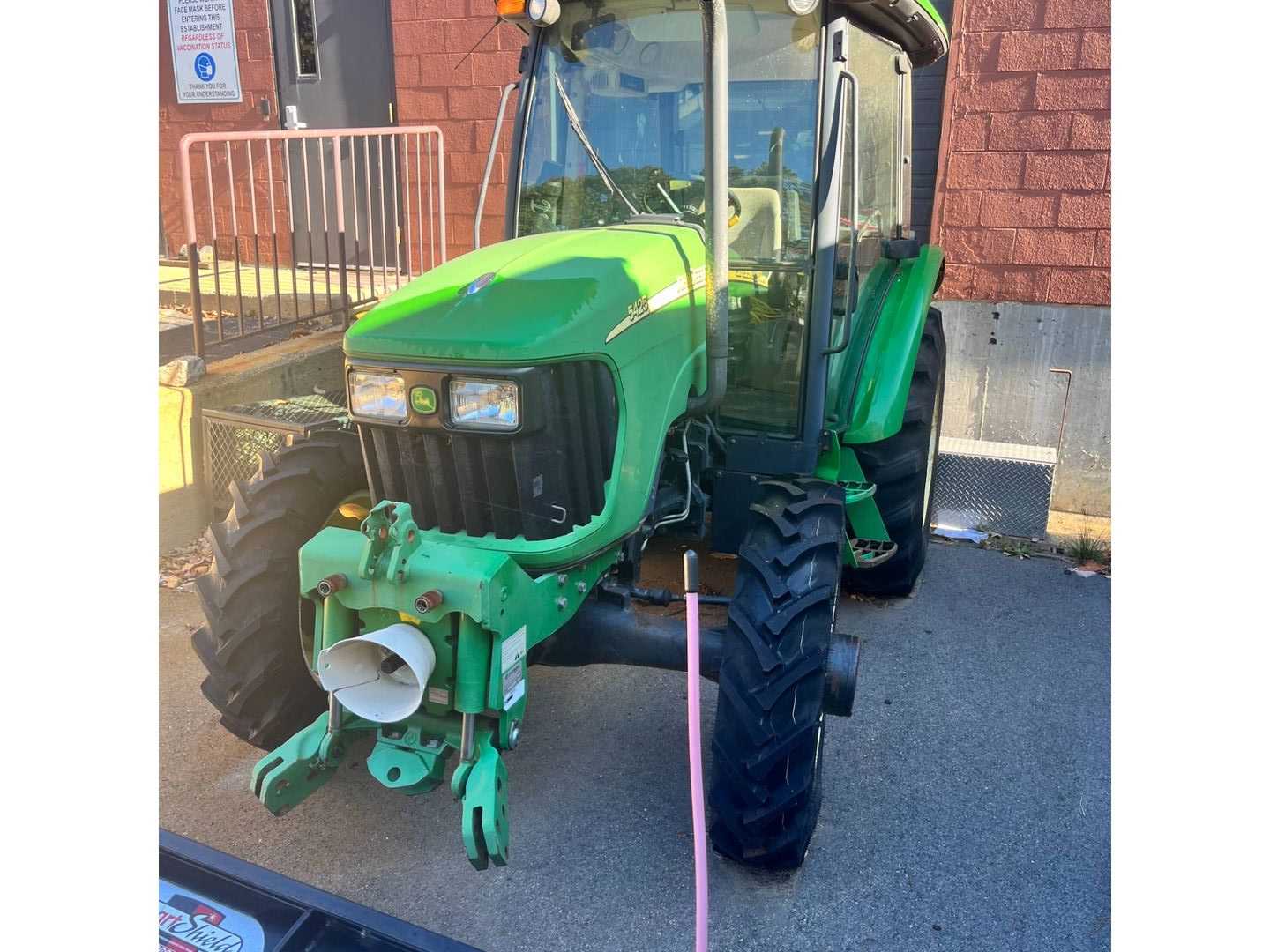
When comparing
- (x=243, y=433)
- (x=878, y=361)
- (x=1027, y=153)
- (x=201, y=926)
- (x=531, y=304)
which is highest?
(x=1027, y=153)

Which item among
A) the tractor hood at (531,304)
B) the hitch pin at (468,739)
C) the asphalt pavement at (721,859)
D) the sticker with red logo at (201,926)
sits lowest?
the asphalt pavement at (721,859)

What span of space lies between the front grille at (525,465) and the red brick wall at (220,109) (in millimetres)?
5143

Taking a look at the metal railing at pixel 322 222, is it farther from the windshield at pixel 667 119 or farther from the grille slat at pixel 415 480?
the grille slat at pixel 415 480

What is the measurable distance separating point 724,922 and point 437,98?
566cm

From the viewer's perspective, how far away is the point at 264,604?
8.93ft

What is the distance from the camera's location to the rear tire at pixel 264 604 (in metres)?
2.71

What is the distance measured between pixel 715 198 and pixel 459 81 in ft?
14.7

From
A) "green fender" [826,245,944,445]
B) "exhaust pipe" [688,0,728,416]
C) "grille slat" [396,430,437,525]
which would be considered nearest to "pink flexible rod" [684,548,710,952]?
"grille slat" [396,430,437,525]

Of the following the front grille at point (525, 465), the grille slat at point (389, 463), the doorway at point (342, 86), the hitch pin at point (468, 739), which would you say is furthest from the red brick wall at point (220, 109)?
the hitch pin at point (468, 739)

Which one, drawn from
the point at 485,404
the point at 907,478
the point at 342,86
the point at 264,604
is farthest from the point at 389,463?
the point at 342,86

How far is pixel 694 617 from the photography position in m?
2.03

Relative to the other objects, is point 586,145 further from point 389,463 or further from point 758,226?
point 389,463
